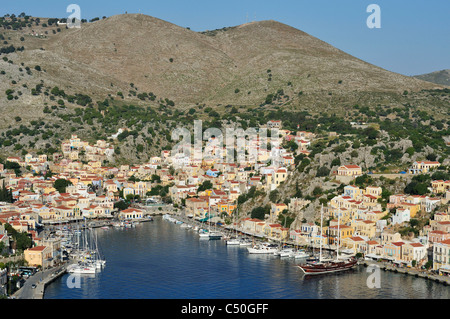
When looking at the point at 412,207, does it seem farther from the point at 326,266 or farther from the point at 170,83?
Result: the point at 170,83

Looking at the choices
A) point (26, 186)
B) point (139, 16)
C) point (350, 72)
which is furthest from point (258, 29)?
point (26, 186)

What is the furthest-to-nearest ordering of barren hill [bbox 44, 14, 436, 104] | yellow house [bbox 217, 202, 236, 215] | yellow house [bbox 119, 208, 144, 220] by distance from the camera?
barren hill [bbox 44, 14, 436, 104] → yellow house [bbox 119, 208, 144, 220] → yellow house [bbox 217, 202, 236, 215]

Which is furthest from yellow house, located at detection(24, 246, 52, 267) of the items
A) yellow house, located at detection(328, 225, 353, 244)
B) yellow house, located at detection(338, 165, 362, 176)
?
yellow house, located at detection(338, 165, 362, 176)

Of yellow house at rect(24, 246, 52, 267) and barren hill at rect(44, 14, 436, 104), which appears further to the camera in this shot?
barren hill at rect(44, 14, 436, 104)

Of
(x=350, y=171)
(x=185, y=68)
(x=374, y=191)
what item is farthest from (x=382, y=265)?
(x=185, y=68)

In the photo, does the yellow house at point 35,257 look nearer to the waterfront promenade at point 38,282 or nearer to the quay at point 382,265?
the waterfront promenade at point 38,282

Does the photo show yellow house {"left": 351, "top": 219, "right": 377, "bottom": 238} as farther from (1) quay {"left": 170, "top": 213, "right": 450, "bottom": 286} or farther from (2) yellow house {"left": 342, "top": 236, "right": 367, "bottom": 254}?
(1) quay {"left": 170, "top": 213, "right": 450, "bottom": 286}
